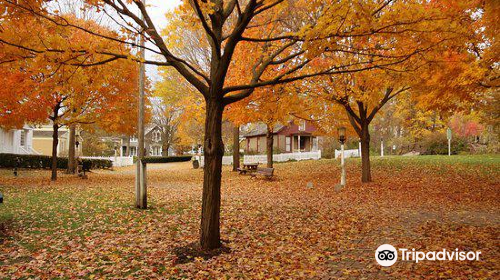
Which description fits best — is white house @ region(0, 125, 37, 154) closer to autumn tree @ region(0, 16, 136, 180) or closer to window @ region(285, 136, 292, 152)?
autumn tree @ region(0, 16, 136, 180)

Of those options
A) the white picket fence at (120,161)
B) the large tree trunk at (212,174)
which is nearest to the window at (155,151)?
the white picket fence at (120,161)

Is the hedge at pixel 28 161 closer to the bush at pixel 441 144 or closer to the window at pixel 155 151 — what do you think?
the bush at pixel 441 144

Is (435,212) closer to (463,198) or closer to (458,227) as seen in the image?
(458,227)

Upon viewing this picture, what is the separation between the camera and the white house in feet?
96.0

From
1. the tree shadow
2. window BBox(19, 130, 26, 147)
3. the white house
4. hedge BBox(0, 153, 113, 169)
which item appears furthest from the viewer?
window BBox(19, 130, 26, 147)

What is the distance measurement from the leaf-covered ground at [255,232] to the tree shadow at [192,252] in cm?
5

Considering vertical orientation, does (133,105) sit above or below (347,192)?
above

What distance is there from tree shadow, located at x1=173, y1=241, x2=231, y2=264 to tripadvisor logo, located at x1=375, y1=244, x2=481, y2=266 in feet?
9.24

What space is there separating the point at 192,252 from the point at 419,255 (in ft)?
13.5

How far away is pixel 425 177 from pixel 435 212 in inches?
357

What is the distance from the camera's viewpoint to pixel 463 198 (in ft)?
39.6

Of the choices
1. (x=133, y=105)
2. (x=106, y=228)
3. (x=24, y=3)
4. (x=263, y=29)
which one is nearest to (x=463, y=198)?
(x=263, y=29)

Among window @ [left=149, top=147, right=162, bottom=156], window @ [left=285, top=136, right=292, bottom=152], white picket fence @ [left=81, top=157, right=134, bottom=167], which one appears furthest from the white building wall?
window @ [left=149, top=147, right=162, bottom=156]

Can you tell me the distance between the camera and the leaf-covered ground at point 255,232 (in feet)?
17.2
